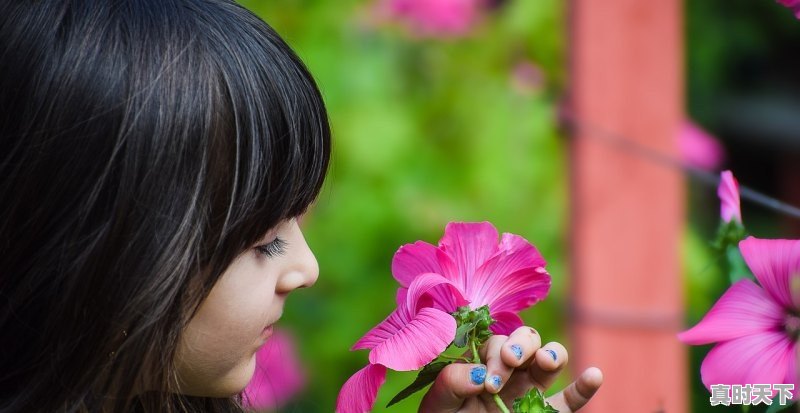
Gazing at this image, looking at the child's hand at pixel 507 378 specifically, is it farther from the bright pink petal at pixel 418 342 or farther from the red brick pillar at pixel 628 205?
the red brick pillar at pixel 628 205

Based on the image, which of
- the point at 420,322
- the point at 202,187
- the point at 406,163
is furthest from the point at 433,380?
the point at 406,163

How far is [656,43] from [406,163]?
0.44 meters

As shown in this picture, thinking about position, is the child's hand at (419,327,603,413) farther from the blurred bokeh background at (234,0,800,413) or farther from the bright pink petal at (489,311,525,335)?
the blurred bokeh background at (234,0,800,413)

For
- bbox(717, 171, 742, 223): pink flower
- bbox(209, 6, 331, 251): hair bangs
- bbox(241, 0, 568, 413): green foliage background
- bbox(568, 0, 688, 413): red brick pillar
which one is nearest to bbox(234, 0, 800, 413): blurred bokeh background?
bbox(241, 0, 568, 413): green foliage background

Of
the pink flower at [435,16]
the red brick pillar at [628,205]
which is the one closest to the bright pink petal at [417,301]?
the red brick pillar at [628,205]

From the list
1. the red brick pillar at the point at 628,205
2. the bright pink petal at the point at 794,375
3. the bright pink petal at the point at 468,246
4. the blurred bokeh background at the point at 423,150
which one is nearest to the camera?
the bright pink petal at the point at 794,375

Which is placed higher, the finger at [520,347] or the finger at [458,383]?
the finger at [520,347]

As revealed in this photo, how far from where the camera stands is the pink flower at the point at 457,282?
62 centimetres

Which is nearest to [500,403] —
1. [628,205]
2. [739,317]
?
[739,317]

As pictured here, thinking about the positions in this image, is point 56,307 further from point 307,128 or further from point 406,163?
point 406,163

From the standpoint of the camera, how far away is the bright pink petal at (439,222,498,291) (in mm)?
635

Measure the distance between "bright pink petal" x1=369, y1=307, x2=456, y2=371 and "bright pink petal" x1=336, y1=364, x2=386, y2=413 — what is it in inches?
0.6

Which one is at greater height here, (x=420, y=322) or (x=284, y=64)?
(x=284, y=64)

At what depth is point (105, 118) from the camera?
687 mm
